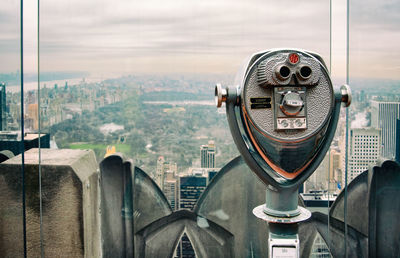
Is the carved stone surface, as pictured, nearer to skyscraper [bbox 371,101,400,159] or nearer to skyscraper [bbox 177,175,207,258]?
skyscraper [bbox 177,175,207,258]

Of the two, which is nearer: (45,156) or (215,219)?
(45,156)

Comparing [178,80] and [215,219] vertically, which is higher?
[178,80]

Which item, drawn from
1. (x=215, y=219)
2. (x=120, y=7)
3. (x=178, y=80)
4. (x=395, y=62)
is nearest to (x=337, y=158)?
(x=395, y=62)

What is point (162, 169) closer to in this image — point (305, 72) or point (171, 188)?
point (171, 188)

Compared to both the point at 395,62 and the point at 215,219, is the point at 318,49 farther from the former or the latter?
the point at 215,219

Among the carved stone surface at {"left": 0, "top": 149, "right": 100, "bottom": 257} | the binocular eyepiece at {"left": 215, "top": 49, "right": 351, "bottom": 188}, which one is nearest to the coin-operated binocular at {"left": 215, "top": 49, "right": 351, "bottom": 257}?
the binocular eyepiece at {"left": 215, "top": 49, "right": 351, "bottom": 188}
